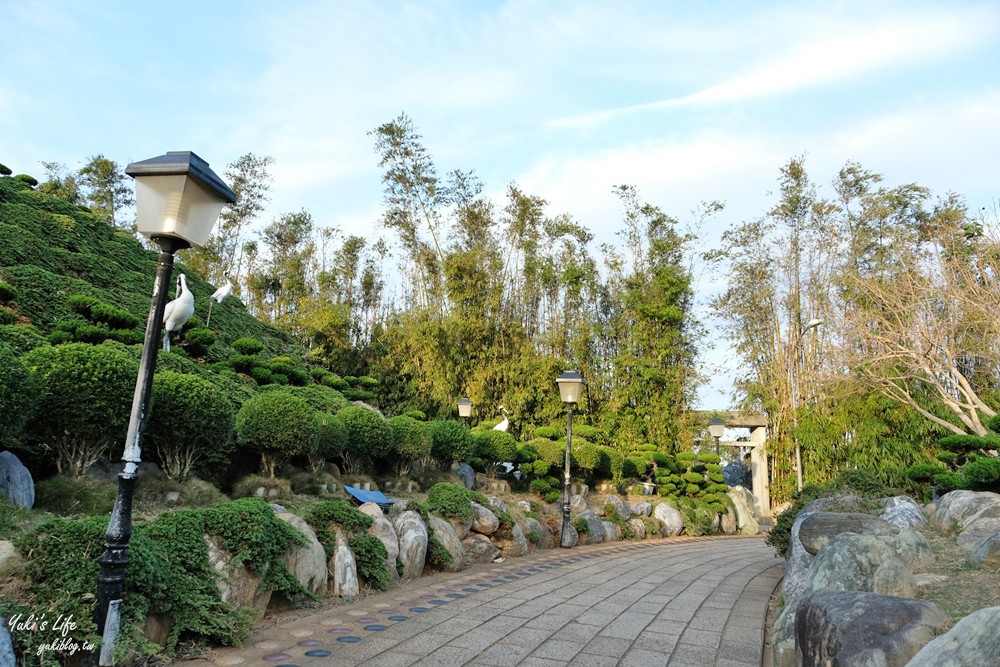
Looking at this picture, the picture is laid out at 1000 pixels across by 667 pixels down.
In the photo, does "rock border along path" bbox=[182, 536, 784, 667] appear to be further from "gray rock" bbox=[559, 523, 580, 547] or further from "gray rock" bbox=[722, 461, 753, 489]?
"gray rock" bbox=[722, 461, 753, 489]

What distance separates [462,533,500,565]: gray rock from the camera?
661 centimetres

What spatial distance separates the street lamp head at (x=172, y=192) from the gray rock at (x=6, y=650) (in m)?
1.60

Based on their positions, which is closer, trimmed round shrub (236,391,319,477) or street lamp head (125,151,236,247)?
street lamp head (125,151,236,247)

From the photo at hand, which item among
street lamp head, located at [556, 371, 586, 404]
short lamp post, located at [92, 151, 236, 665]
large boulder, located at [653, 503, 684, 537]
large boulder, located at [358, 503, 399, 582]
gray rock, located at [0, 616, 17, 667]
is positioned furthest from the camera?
large boulder, located at [653, 503, 684, 537]

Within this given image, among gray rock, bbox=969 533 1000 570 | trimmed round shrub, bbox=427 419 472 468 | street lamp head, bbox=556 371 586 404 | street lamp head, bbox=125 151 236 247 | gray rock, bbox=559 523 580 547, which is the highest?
street lamp head, bbox=125 151 236 247

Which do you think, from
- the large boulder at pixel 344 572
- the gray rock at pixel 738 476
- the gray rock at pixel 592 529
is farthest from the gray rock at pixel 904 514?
the gray rock at pixel 738 476

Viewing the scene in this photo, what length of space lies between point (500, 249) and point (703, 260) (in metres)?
5.03

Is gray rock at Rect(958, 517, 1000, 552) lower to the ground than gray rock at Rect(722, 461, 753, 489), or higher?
higher

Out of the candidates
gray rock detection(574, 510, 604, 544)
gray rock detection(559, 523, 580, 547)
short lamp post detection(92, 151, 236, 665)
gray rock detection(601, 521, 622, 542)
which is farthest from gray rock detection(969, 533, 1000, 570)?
gray rock detection(601, 521, 622, 542)

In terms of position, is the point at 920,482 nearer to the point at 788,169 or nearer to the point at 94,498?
the point at 94,498

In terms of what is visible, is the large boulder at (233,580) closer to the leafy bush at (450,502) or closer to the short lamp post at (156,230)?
the short lamp post at (156,230)

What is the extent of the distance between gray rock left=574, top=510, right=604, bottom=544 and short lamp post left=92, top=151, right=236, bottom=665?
7.95 meters

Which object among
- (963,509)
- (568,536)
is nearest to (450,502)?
(568,536)

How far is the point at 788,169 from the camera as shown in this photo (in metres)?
14.8
